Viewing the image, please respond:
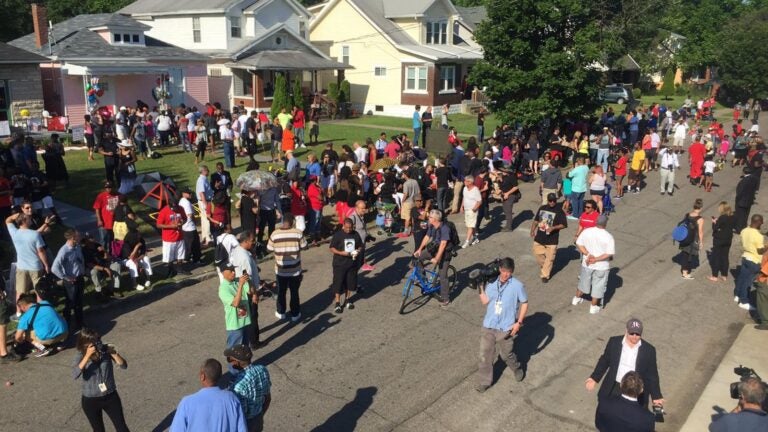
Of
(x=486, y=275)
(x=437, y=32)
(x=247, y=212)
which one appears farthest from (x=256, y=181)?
(x=437, y=32)

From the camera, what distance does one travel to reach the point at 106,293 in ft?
38.2

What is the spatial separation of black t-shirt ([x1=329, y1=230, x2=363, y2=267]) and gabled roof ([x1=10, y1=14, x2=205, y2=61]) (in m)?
21.9

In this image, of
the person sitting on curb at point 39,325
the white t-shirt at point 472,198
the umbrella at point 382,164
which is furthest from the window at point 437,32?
the person sitting on curb at point 39,325

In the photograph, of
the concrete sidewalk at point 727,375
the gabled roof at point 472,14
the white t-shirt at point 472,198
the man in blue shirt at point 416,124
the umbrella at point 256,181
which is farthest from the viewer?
the gabled roof at point 472,14

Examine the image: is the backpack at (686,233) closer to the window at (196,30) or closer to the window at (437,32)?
the window at (196,30)

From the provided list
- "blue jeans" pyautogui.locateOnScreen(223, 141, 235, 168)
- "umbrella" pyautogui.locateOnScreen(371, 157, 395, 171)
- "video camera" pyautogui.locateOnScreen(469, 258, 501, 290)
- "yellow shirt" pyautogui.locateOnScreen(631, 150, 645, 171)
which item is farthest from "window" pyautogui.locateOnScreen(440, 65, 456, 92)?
"video camera" pyautogui.locateOnScreen(469, 258, 501, 290)

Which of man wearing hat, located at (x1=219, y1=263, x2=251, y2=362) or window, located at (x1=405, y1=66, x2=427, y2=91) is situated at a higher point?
window, located at (x1=405, y1=66, x2=427, y2=91)

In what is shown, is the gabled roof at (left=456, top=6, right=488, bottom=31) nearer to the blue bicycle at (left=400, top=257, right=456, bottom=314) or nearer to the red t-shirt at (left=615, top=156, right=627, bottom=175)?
the red t-shirt at (left=615, top=156, right=627, bottom=175)

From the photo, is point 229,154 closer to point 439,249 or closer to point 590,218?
point 439,249

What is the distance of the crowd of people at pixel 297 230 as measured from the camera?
7070mm

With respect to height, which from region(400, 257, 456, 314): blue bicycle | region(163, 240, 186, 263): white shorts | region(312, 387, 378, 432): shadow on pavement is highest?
region(163, 240, 186, 263): white shorts

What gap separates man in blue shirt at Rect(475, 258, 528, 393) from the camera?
8531 millimetres

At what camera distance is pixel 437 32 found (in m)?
43.6

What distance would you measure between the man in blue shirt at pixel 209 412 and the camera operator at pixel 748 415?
4445mm
